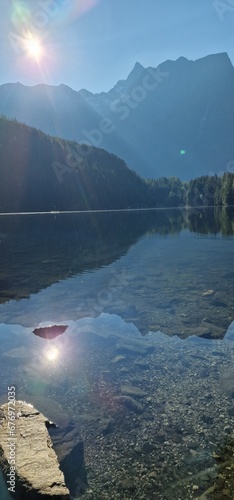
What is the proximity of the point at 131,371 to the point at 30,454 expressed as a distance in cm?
592

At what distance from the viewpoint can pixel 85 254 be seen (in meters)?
43.9

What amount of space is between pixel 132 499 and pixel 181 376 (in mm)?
5594

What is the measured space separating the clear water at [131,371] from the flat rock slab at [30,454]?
62 cm

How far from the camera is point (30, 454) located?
774 cm

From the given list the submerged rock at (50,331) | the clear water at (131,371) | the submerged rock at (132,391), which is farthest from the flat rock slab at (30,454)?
the submerged rock at (50,331)

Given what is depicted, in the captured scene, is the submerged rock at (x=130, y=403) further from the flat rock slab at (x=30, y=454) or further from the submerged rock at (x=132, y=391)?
the flat rock slab at (x=30, y=454)

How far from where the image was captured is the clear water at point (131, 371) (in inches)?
325

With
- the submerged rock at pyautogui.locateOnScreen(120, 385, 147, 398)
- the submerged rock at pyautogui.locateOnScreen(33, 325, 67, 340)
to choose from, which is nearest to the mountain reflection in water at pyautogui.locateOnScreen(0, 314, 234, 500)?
the submerged rock at pyautogui.locateOnScreen(120, 385, 147, 398)

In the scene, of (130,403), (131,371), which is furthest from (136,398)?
(131,371)

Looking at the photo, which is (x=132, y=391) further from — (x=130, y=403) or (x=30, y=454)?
(x=30, y=454)

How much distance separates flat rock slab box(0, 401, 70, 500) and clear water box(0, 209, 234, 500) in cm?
62

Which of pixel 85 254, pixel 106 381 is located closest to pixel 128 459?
pixel 106 381

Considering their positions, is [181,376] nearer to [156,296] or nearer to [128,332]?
[128,332]

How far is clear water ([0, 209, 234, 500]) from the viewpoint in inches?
325
